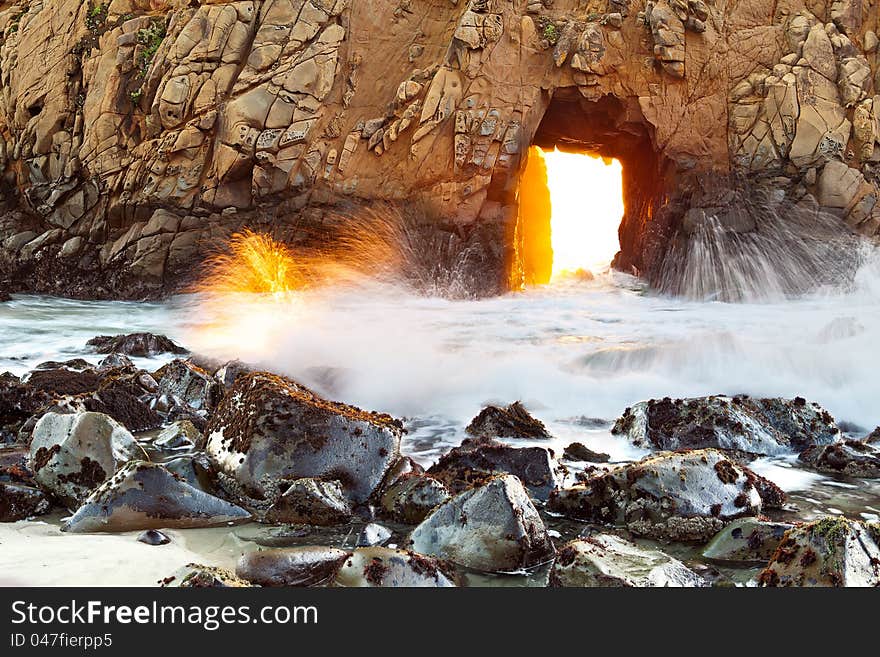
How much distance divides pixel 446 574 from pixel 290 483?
5.03 feet

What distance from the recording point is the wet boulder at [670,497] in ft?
14.9

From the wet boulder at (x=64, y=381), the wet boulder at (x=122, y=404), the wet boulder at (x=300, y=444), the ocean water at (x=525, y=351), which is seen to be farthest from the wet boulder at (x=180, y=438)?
the wet boulder at (x=64, y=381)

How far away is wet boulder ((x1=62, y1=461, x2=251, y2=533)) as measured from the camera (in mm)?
4367

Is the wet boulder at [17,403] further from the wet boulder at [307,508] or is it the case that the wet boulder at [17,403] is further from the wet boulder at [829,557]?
the wet boulder at [829,557]

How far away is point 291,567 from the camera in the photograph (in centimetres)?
364

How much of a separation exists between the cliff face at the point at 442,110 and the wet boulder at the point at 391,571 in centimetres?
1429

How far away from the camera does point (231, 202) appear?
57.5 ft

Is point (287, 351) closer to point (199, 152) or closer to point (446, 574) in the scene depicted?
point (446, 574)

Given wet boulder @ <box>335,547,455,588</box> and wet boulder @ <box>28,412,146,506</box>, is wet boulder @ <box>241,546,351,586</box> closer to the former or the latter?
wet boulder @ <box>335,547,455,588</box>

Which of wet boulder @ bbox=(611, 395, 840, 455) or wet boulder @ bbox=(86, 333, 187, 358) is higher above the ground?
wet boulder @ bbox=(611, 395, 840, 455)

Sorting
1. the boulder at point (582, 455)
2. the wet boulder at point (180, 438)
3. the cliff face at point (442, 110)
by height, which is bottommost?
the wet boulder at point (180, 438)

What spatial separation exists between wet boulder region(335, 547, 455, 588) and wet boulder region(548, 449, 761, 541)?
1.39 meters

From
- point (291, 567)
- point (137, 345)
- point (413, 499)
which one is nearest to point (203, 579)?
point (291, 567)

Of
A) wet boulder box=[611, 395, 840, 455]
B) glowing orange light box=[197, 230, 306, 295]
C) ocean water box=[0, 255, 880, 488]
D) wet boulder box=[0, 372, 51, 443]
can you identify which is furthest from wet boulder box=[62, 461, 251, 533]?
glowing orange light box=[197, 230, 306, 295]
